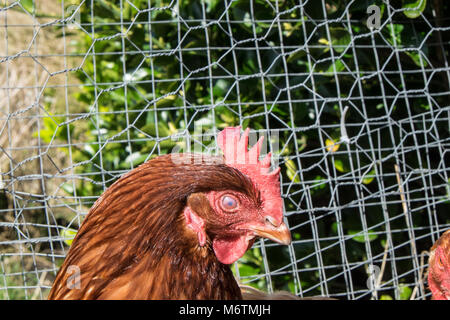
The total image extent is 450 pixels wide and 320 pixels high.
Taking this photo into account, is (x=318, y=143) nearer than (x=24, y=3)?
No

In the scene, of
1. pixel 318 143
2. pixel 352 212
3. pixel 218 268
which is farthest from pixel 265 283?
pixel 218 268

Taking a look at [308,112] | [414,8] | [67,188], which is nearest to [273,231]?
[308,112]

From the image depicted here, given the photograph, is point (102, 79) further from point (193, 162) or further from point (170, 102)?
point (193, 162)

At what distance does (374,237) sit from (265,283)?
1.47ft

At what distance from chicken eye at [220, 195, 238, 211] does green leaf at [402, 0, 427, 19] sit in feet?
3.44

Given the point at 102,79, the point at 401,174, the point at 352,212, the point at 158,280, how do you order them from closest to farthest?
1. the point at 158,280
2. the point at 401,174
3. the point at 352,212
4. the point at 102,79

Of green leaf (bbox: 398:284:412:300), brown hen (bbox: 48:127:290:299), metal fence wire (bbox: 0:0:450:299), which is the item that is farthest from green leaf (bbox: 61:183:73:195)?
green leaf (bbox: 398:284:412:300)

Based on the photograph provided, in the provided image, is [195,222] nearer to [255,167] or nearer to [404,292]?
[255,167]

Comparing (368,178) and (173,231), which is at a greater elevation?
(368,178)

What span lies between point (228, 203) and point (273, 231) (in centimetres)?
10

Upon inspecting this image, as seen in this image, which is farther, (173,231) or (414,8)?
(414,8)

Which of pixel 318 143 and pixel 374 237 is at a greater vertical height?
pixel 318 143

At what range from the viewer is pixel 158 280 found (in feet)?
2.52

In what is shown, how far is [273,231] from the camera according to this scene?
826 millimetres
